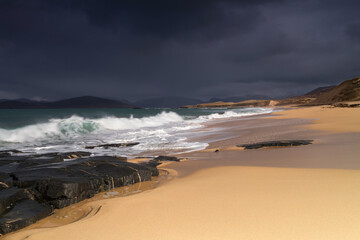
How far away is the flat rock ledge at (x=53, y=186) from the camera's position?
136 inches

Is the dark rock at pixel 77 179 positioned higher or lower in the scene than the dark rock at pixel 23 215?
higher

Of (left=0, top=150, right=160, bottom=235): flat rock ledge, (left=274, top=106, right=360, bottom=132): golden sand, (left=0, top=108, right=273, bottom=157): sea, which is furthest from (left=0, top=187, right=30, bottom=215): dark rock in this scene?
(left=274, top=106, right=360, bottom=132): golden sand

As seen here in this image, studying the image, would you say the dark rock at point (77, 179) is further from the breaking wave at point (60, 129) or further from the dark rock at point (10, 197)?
the breaking wave at point (60, 129)

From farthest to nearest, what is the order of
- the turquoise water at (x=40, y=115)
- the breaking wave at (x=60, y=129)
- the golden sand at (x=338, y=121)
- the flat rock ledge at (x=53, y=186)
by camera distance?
the turquoise water at (x=40, y=115), the breaking wave at (x=60, y=129), the golden sand at (x=338, y=121), the flat rock ledge at (x=53, y=186)

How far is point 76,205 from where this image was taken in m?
4.08

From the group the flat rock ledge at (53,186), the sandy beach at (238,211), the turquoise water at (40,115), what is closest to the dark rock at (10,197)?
the flat rock ledge at (53,186)

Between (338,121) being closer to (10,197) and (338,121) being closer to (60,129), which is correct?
(10,197)

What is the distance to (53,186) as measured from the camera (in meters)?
4.16

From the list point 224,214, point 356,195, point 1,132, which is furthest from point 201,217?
point 1,132

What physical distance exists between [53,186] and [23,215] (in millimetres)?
804

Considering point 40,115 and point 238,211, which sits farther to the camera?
point 40,115

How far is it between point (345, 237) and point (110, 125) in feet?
80.1

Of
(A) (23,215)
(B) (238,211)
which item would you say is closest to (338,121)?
(B) (238,211)

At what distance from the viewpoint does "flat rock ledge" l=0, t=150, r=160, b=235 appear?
11.3 ft
